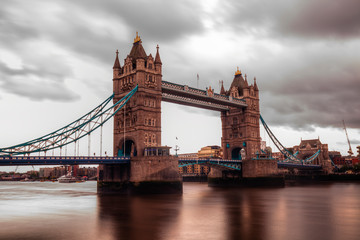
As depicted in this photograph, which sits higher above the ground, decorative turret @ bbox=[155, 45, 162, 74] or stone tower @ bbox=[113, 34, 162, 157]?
decorative turret @ bbox=[155, 45, 162, 74]

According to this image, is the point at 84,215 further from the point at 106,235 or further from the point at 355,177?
the point at 355,177

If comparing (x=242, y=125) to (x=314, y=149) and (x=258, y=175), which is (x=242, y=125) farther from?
(x=314, y=149)

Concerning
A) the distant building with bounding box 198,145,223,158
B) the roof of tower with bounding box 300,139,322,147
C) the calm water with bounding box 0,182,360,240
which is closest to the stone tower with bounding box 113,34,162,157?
the calm water with bounding box 0,182,360,240

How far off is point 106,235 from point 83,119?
39984mm

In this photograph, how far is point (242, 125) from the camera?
3553 inches

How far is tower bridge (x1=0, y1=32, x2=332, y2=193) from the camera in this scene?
54.2 m

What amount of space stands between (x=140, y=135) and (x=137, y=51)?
55.4 ft

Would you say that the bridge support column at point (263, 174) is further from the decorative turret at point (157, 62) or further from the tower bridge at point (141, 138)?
the decorative turret at point (157, 62)

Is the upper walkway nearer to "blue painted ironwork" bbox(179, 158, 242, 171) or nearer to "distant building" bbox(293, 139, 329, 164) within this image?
"blue painted ironwork" bbox(179, 158, 242, 171)

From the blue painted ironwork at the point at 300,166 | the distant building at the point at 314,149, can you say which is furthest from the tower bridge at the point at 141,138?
the distant building at the point at 314,149

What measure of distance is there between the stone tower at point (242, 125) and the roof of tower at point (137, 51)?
109 ft

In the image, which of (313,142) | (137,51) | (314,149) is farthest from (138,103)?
(313,142)

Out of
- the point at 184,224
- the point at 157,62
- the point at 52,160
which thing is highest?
the point at 157,62

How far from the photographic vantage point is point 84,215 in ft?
101
